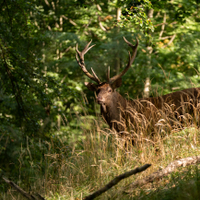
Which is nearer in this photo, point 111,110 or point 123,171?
point 123,171

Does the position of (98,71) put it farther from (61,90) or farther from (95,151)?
(95,151)

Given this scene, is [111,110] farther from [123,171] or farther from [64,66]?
[64,66]

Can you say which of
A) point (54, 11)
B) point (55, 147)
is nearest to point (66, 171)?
point (55, 147)

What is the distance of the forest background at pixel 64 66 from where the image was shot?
529cm

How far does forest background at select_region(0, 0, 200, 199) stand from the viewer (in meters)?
5.29

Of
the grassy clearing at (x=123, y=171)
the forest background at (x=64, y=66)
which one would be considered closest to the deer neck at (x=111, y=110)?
the forest background at (x=64, y=66)

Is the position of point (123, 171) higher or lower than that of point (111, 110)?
higher

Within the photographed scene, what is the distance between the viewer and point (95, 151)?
4711 mm

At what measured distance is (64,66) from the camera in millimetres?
11375

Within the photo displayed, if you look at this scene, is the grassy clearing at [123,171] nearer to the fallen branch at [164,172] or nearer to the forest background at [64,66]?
the fallen branch at [164,172]

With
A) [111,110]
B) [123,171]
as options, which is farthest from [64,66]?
[123,171]

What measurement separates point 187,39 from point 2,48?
733 cm

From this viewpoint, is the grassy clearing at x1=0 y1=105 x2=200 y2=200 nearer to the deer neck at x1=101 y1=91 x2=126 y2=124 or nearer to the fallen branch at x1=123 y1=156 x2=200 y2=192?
the fallen branch at x1=123 y1=156 x2=200 y2=192

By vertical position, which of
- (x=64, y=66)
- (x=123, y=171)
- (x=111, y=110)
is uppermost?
(x=123, y=171)
